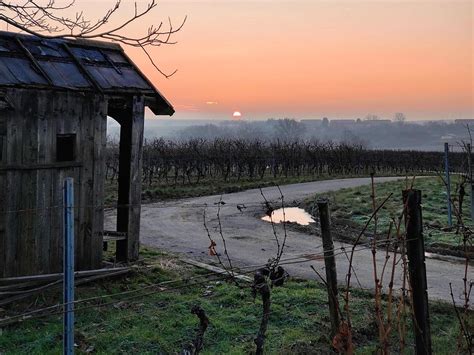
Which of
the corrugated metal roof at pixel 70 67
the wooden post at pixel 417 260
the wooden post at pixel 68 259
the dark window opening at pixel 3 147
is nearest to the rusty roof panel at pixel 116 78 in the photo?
the corrugated metal roof at pixel 70 67

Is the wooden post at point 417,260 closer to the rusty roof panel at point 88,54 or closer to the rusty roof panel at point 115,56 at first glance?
the rusty roof panel at point 88,54

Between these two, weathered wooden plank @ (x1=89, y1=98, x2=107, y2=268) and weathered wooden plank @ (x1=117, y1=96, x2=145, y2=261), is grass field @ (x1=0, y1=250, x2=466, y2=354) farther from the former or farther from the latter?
weathered wooden plank @ (x1=117, y1=96, x2=145, y2=261)

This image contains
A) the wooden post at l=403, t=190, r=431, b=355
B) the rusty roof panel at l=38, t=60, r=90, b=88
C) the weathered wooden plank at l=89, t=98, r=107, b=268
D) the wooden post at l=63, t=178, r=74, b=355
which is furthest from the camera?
the weathered wooden plank at l=89, t=98, r=107, b=268

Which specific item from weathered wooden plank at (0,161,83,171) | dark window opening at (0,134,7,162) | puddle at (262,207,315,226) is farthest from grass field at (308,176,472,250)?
dark window opening at (0,134,7,162)

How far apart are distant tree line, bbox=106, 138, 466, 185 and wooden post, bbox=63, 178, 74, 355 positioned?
66.0 ft

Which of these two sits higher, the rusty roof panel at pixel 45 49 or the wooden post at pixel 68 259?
the rusty roof panel at pixel 45 49

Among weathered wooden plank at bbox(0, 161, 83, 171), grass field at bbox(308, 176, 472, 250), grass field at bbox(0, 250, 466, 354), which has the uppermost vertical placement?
weathered wooden plank at bbox(0, 161, 83, 171)

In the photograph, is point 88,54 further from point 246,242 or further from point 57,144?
point 246,242

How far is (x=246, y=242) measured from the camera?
1198 centimetres

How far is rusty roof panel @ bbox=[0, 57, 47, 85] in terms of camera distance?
22.6 ft

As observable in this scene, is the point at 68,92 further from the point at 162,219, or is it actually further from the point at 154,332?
the point at 162,219

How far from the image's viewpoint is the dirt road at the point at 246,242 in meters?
8.91

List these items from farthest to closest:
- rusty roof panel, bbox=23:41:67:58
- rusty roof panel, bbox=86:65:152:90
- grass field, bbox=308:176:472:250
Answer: grass field, bbox=308:176:472:250
rusty roof panel, bbox=86:65:152:90
rusty roof panel, bbox=23:41:67:58

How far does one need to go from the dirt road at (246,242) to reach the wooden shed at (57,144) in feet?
6.83
